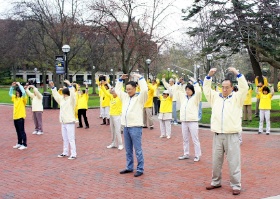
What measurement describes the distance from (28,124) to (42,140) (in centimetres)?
444

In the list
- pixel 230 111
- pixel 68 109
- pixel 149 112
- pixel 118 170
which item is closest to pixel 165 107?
pixel 149 112

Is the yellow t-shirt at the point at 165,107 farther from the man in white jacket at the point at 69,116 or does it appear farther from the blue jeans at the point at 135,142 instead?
the blue jeans at the point at 135,142

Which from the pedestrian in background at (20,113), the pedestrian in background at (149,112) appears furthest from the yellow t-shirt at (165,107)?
the pedestrian in background at (20,113)

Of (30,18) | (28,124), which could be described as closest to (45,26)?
(30,18)

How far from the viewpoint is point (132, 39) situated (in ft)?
85.9

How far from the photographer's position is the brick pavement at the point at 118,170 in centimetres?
608

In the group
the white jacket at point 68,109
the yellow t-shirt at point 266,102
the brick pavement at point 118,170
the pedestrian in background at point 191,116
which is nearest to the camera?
the brick pavement at point 118,170

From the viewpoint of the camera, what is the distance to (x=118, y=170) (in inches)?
297

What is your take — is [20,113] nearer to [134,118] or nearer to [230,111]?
Answer: [134,118]

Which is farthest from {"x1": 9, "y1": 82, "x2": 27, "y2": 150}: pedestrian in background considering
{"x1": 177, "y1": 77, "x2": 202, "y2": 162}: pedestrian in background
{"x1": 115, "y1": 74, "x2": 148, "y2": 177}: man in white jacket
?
{"x1": 177, "y1": 77, "x2": 202, "y2": 162}: pedestrian in background

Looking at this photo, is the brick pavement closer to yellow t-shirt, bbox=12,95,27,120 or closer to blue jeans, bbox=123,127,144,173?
blue jeans, bbox=123,127,144,173

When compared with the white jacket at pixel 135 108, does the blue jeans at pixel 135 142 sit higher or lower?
lower

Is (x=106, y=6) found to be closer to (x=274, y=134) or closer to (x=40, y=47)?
(x=274, y=134)

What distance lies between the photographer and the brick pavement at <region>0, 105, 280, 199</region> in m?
6.08
